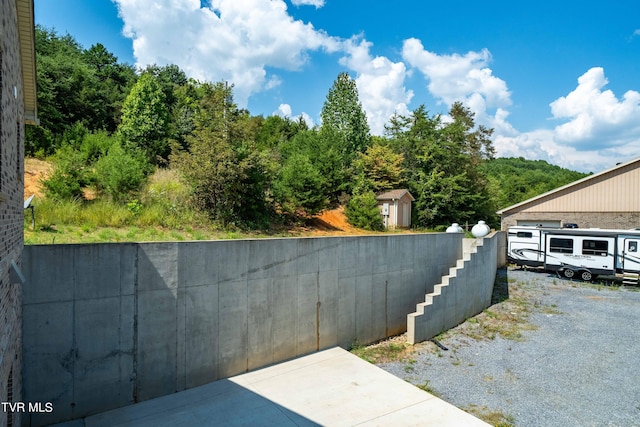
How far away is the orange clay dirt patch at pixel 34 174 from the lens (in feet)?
38.1

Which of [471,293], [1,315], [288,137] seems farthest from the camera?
[288,137]

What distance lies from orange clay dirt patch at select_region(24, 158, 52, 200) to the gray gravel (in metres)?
12.4

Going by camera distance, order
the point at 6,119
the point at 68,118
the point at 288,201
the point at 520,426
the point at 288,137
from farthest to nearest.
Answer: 1. the point at 288,137
2. the point at 68,118
3. the point at 288,201
4. the point at 520,426
5. the point at 6,119

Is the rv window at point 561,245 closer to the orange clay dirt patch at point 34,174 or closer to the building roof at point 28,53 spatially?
the building roof at point 28,53

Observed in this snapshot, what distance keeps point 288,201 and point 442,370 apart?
1220cm

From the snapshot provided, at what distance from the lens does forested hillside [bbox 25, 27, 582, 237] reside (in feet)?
43.6

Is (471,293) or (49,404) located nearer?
(49,404)

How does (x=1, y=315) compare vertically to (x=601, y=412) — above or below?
above

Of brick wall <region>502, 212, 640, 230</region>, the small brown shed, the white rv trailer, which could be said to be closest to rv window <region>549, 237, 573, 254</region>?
the white rv trailer

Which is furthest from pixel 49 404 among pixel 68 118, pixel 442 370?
pixel 68 118

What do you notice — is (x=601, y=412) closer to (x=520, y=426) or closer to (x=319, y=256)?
(x=520, y=426)

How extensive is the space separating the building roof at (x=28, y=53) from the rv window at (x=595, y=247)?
61.7 ft

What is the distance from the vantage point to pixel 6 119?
3.20 m

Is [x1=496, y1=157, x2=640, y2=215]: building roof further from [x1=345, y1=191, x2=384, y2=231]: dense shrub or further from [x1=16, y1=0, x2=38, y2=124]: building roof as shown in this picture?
[x1=16, y1=0, x2=38, y2=124]: building roof
